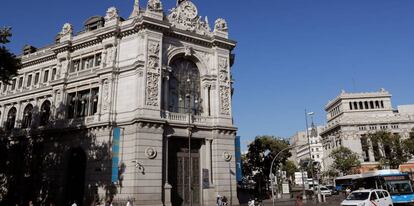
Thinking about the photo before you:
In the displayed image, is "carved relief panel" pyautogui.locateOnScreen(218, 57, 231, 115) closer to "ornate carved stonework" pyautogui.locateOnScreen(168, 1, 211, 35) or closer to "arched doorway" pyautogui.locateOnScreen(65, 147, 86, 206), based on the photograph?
"ornate carved stonework" pyautogui.locateOnScreen(168, 1, 211, 35)

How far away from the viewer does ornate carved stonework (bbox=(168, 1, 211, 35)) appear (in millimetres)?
34406

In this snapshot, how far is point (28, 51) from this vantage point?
43.9 metres

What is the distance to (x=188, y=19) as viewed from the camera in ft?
116

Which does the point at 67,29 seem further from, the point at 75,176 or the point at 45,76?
the point at 75,176

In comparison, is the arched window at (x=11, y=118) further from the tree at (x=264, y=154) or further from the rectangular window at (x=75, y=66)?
the tree at (x=264, y=154)

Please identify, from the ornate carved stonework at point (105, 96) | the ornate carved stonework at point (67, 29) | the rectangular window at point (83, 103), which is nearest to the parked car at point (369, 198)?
the ornate carved stonework at point (105, 96)

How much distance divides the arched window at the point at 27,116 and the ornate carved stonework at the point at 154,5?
20.3 metres

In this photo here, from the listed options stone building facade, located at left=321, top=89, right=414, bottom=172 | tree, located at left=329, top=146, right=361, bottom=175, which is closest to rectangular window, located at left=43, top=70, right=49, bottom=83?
tree, located at left=329, top=146, right=361, bottom=175

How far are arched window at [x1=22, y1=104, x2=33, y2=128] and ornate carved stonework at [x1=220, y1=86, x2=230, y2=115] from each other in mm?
23508

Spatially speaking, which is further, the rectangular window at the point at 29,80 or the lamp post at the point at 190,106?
the rectangular window at the point at 29,80

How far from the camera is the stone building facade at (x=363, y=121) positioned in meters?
Result: 74.9

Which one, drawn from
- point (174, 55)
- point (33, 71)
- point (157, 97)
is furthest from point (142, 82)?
point (33, 71)

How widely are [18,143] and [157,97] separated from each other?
2071cm

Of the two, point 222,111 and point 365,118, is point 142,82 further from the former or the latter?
point 365,118
